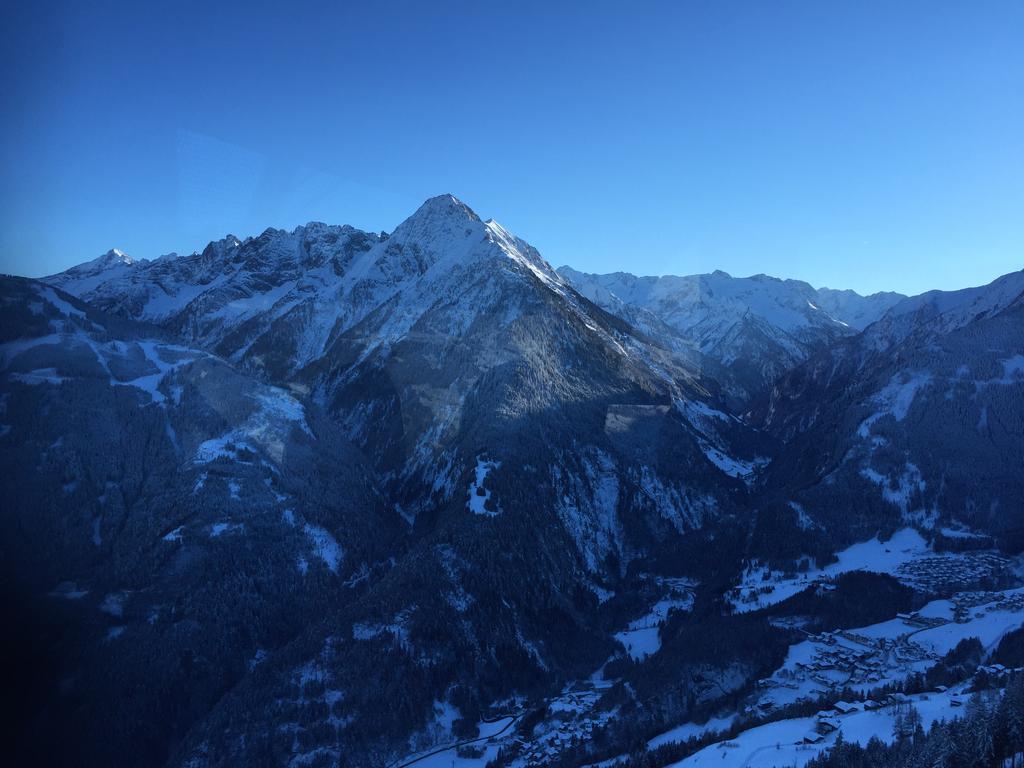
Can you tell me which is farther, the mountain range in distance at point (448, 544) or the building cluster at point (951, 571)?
the building cluster at point (951, 571)

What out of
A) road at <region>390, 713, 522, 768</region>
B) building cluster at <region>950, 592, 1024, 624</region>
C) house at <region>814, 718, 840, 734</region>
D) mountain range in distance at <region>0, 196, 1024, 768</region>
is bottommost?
A: road at <region>390, 713, 522, 768</region>

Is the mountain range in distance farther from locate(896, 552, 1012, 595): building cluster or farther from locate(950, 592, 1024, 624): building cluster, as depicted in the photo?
locate(950, 592, 1024, 624): building cluster

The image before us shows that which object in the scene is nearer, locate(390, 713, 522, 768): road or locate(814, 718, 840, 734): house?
locate(814, 718, 840, 734): house

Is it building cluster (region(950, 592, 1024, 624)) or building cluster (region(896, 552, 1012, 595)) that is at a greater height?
building cluster (region(896, 552, 1012, 595))

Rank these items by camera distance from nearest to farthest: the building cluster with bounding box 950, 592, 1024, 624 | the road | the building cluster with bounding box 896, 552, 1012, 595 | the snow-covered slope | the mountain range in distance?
the road
the mountain range in distance
the building cluster with bounding box 950, 592, 1024, 624
the building cluster with bounding box 896, 552, 1012, 595
the snow-covered slope

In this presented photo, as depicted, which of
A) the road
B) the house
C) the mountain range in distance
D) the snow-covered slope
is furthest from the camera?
the snow-covered slope

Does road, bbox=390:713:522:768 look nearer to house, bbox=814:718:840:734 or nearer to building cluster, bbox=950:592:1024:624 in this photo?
house, bbox=814:718:840:734

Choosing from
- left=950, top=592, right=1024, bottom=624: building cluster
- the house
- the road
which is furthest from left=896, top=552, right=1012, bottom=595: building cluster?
the road

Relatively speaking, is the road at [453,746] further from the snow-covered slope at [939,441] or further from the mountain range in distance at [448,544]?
the snow-covered slope at [939,441]

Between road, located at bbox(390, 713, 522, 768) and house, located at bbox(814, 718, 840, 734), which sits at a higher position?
house, located at bbox(814, 718, 840, 734)

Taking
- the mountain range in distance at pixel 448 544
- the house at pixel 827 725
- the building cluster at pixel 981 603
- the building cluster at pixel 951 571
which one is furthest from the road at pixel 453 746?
the building cluster at pixel 951 571

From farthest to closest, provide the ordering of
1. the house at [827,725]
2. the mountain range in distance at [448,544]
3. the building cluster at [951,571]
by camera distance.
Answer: the building cluster at [951,571] < the mountain range in distance at [448,544] < the house at [827,725]

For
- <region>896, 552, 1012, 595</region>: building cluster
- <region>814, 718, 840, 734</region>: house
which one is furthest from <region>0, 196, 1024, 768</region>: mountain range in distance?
<region>814, 718, 840, 734</region>: house
